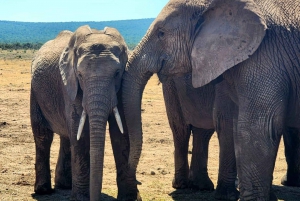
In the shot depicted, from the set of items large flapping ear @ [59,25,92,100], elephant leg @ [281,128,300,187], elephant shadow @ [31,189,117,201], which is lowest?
elephant shadow @ [31,189,117,201]

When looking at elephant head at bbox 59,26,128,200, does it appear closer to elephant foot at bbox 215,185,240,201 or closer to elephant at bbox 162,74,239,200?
elephant at bbox 162,74,239,200

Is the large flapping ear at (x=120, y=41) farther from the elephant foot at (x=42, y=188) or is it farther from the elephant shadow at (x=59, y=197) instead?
the elephant foot at (x=42, y=188)

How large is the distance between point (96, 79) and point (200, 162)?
2378mm

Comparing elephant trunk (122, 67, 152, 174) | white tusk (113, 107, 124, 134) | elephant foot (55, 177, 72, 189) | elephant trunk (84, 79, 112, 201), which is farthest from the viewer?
elephant foot (55, 177, 72, 189)

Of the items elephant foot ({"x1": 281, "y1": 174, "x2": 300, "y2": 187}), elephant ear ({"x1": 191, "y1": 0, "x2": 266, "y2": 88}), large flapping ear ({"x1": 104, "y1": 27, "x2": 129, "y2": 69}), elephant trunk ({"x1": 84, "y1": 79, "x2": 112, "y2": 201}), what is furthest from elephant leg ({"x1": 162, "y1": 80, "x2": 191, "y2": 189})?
elephant trunk ({"x1": 84, "y1": 79, "x2": 112, "y2": 201})

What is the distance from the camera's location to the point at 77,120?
6.48m

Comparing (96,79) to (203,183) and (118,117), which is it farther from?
(203,183)

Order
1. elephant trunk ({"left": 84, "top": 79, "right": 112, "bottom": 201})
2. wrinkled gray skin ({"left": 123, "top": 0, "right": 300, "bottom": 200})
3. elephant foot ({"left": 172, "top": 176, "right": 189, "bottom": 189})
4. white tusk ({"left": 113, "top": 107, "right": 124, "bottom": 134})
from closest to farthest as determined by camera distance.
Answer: wrinkled gray skin ({"left": 123, "top": 0, "right": 300, "bottom": 200}) → elephant trunk ({"left": 84, "top": 79, "right": 112, "bottom": 201}) → white tusk ({"left": 113, "top": 107, "right": 124, "bottom": 134}) → elephant foot ({"left": 172, "top": 176, "right": 189, "bottom": 189})

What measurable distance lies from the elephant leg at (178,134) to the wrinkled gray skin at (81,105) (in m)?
1.24

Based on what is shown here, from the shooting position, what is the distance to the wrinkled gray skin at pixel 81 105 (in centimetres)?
593

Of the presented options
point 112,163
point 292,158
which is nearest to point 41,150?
point 112,163

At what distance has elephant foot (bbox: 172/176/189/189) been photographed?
780 centimetres

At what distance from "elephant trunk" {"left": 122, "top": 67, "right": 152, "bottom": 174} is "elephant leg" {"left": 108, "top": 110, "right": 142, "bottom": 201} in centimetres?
32

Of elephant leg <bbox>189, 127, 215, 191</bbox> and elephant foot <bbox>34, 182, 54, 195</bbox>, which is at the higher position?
elephant leg <bbox>189, 127, 215, 191</bbox>
